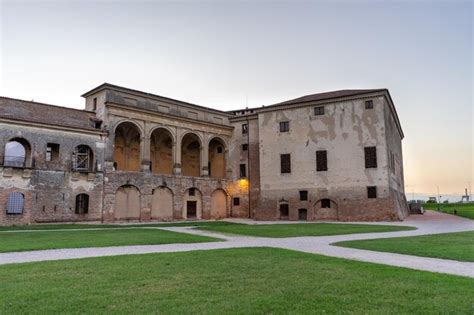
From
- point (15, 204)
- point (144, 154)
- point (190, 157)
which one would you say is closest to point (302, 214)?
point (190, 157)

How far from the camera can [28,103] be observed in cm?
2902

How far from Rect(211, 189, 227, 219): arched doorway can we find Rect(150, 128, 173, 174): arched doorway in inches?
230

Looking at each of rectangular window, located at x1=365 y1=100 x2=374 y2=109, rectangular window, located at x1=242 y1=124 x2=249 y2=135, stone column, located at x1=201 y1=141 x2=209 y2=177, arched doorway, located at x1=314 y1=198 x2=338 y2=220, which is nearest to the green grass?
arched doorway, located at x1=314 y1=198 x2=338 y2=220

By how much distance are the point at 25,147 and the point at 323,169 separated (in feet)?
84.5

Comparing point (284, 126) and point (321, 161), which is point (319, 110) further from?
point (321, 161)

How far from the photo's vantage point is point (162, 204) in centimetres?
3569

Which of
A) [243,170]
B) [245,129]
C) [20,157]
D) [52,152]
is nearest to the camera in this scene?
[20,157]

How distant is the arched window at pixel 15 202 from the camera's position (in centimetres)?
2631

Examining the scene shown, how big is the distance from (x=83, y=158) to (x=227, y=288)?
28219 mm

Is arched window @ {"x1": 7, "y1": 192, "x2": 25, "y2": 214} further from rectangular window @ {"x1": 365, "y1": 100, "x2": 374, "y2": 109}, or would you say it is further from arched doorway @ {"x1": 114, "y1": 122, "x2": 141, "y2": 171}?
rectangular window @ {"x1": 365, "y1": 100, "x2": 374, "y2": 109}

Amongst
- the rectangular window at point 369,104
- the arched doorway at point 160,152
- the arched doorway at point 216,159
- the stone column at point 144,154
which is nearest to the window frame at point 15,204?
the stone column at point 144,154

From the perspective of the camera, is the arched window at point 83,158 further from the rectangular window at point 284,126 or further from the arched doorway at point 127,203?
the rectangular window at point 284,126

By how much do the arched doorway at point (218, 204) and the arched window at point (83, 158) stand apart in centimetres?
1369

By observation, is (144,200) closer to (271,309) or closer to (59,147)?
(59,147)
